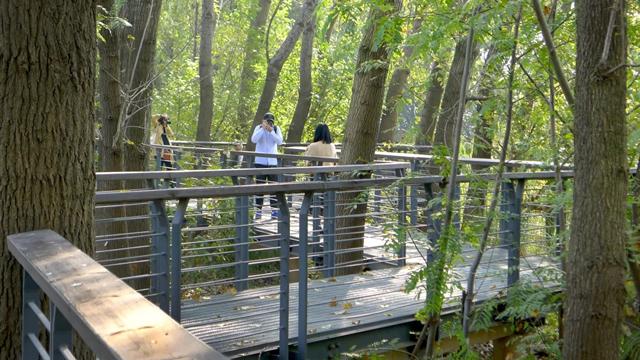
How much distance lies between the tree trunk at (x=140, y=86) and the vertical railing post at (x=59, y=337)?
7.46 m

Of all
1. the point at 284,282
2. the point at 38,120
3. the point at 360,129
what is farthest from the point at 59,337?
the point at 360,129

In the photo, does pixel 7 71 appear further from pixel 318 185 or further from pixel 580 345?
pixel 580 345

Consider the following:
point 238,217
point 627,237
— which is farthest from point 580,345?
point 238,217

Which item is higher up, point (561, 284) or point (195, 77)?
point (195, 77)

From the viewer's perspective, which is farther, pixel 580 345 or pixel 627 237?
pixel 627 237

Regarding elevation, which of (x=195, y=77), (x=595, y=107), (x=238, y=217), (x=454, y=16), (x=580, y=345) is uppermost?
(x=195, y=77)

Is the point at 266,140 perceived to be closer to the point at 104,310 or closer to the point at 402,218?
the point at 402,218

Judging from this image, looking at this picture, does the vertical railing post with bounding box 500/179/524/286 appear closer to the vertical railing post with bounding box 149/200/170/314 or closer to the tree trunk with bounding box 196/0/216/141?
the vertical railing post with bounding box 149/200/170/314

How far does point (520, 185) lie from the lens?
22.5 ft

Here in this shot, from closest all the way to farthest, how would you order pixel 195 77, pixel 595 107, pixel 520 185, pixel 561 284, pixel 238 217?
pixel 595 107 < pixel 561 284 < pixel 520 185 < pixel 238 217 < pixel 195 77

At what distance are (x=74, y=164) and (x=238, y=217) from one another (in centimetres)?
461

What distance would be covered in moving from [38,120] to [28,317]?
0.81 m

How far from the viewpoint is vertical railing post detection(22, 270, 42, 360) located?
2979 millimetres

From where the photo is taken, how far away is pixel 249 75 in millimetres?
32750
